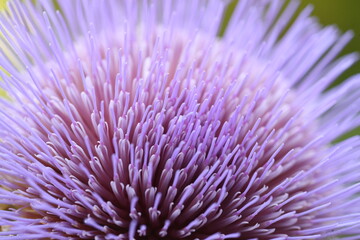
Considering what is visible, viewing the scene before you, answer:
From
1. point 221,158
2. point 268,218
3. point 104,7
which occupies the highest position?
point 104,7

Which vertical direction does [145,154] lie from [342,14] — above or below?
below

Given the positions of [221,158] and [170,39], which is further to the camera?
[170,39]

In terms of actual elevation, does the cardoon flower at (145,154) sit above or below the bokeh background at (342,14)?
below

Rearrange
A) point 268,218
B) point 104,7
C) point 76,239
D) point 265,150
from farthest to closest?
point 104,7 < point 265,150 < point 268,218 < point 76,239

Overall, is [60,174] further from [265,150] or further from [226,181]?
[265,150]

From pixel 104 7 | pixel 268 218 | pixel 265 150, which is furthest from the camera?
pixel 104 7

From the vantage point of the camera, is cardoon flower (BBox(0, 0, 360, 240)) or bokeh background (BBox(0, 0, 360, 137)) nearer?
cardoon flower (BBox(0, 0, 360, 240))

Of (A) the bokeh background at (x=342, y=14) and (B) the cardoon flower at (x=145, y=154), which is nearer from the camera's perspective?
(B) the cardoon flower at (x=145, y=154)

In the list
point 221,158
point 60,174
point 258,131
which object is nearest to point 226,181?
point 221,158

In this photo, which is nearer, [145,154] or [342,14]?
[145,154]

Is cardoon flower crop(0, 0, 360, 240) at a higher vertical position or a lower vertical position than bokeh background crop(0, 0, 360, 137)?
lower

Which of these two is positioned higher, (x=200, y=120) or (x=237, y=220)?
(x=200, y=120)
